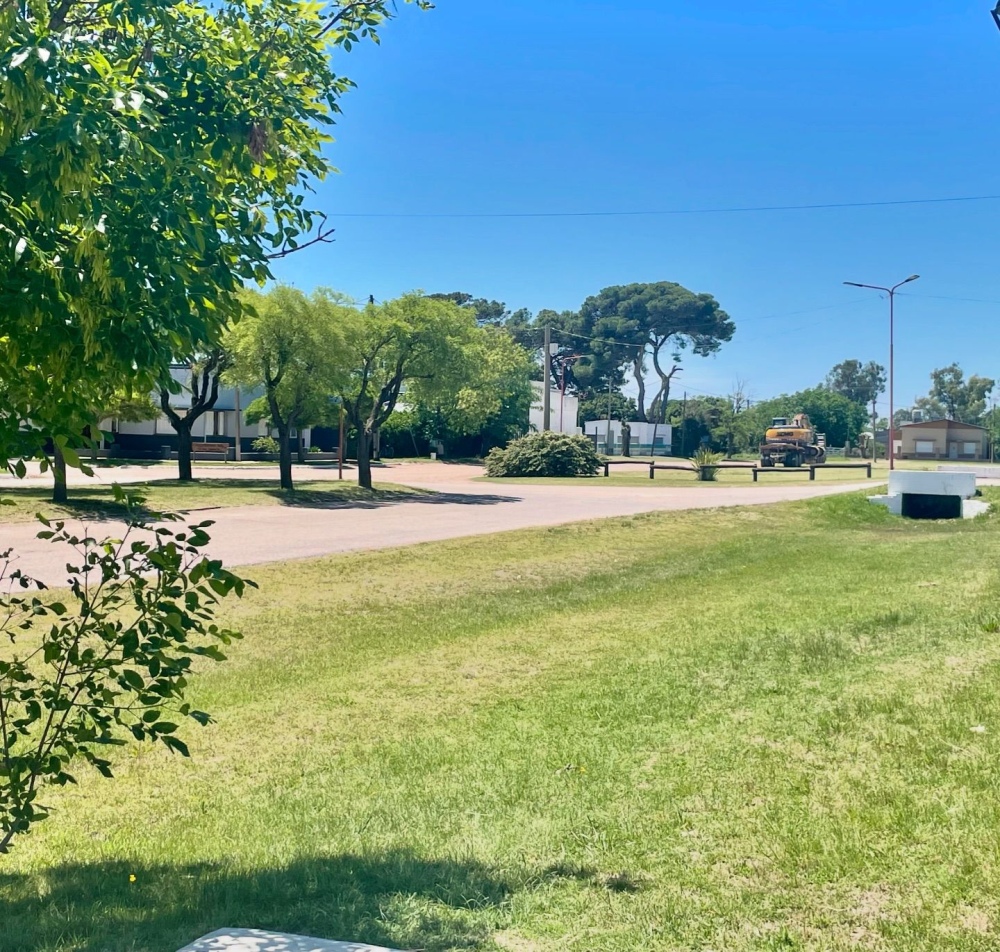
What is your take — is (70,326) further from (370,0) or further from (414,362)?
(414,362)

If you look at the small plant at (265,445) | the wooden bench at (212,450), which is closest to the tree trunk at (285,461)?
the small plant at (265,445)

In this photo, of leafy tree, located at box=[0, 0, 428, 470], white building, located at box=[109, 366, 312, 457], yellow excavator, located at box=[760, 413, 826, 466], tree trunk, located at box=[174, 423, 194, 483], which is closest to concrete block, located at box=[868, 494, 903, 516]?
tree trunk, located at box=[174, 423, 194, 483]

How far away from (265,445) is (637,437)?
40.9m

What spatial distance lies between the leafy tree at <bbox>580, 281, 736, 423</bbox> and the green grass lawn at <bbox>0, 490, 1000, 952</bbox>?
90838 millimetres

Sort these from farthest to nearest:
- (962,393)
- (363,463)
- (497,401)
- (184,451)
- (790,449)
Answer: (962,393), (790,449), (497,401), (184,451), (363,463)

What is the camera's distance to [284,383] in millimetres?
28125

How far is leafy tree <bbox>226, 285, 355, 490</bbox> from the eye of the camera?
27016mm

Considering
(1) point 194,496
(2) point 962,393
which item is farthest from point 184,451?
(2) point 962,393

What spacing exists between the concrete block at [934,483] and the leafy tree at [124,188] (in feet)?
84.0

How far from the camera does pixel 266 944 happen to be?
111 inches

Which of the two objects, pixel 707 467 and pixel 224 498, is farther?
pixel 707 467

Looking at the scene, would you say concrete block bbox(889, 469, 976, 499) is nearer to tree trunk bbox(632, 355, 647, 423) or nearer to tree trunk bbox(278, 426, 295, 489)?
tree trunk bbox(278, 426, 295, 489)

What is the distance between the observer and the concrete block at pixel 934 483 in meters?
25.9

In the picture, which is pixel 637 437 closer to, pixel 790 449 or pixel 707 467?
pixel 790 449
